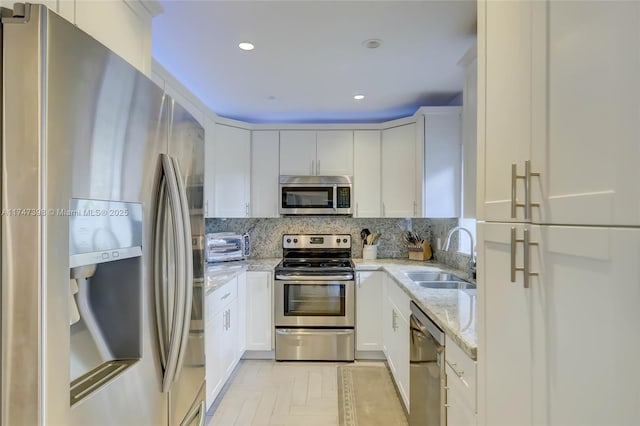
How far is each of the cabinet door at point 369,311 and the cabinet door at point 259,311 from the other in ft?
2.82

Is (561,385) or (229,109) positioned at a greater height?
(229,109)

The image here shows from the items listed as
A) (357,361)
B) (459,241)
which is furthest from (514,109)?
(357,361)

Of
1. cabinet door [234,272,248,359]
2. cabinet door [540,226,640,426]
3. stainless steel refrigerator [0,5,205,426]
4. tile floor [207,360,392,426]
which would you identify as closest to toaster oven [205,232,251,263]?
cabinet door [234,272,248,359]

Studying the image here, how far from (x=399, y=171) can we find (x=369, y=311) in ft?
4.75

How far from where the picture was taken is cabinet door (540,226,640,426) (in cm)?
57

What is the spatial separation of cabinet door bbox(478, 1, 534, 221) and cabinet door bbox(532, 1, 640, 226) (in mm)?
85

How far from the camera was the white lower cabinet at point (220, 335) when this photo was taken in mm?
2326

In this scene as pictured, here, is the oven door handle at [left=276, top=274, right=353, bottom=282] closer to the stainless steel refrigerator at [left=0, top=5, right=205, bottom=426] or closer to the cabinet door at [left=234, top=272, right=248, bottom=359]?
the cabinet door at [left=234, top=272, right=248, bottom=359]

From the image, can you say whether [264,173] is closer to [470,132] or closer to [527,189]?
[470,132]

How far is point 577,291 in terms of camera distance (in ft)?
2.25

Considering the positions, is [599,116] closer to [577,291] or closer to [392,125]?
[577,291]

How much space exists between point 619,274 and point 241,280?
296cm

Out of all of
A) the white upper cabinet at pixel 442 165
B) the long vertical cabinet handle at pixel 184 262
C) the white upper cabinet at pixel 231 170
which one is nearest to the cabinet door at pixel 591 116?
the long vertical cabinet handle at pixel 184 262

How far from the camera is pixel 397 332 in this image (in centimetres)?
267
